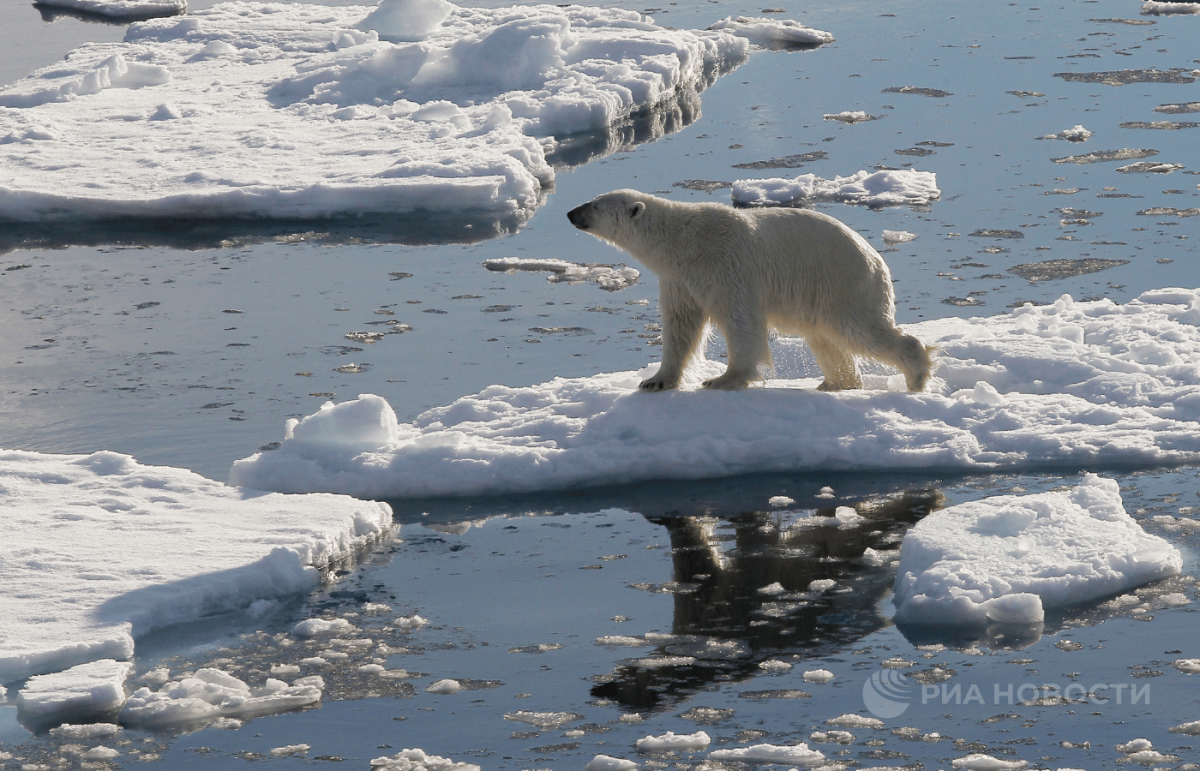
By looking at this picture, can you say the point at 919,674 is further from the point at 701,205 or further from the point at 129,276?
the point at 129,276

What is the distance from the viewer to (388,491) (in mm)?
5355

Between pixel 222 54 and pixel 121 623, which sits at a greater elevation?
pixel 222 54

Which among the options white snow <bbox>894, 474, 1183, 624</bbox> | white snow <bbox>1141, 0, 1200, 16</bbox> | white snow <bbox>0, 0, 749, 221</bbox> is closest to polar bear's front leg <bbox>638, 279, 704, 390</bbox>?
Result: white snow <bbox>894, 474, 1183, 624</bbox>

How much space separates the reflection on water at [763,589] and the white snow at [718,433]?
0.39 m

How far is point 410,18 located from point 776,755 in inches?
461

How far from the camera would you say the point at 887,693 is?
3766mm

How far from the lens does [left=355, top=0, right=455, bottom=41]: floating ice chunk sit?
14.0 meters

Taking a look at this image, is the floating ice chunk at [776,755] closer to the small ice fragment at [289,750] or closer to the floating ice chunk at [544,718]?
the floating ice chunk at [544,718]

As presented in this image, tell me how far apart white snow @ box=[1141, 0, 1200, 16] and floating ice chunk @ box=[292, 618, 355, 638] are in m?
13.2

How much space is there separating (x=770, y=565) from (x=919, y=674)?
854mm

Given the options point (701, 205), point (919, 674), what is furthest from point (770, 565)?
point (701, 205)

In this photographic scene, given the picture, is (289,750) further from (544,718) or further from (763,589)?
(763,589)

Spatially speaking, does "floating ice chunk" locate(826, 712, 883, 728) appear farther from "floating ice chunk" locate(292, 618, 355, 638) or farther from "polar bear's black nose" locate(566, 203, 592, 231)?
"polar bear's black nose" locate(566, 203, 592, 231)

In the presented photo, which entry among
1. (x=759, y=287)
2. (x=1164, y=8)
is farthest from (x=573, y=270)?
(x=1164, y=8)
